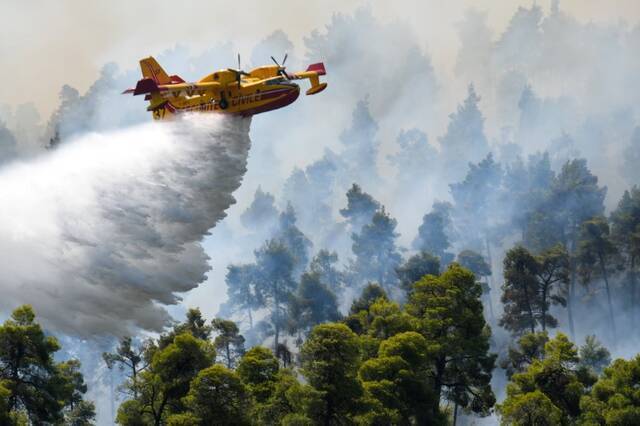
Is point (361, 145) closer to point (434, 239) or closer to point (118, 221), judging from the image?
point (434, 239)

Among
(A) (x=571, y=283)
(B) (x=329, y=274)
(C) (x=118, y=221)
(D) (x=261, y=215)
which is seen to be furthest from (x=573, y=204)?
(C) (x=118, y=221)

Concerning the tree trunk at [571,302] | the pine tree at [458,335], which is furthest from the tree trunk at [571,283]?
the pine tree at [458,335]

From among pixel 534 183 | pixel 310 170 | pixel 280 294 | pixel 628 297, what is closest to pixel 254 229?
pixel 310 170

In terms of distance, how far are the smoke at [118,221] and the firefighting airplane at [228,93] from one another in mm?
914

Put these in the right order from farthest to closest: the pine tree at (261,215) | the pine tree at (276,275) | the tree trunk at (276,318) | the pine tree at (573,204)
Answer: the pine tree at (261,215) → the pine tree at (276,275) → the tree trunk at (276,318) → the pine tree at (573,204)

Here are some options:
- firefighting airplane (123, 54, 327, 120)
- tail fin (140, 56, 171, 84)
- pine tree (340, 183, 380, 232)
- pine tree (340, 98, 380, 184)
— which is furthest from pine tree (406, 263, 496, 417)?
pine tree (340, 98, 380, 184)

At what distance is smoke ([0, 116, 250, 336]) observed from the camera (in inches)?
1975

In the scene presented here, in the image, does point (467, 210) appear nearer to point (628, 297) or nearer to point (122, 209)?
point (628, 297)

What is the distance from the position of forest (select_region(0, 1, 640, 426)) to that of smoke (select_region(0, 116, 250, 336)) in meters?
0.42

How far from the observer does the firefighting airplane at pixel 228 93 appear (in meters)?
57.6

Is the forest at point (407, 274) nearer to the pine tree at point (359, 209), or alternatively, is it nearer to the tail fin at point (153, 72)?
the pine tree at point (359, 209)

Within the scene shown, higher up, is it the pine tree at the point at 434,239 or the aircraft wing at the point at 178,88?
the pine tree at the point at 434,239

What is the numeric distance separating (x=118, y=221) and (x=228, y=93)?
10369 mm

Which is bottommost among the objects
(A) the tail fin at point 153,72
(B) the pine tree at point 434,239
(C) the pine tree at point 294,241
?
(A) the tail fin at point 153,72
